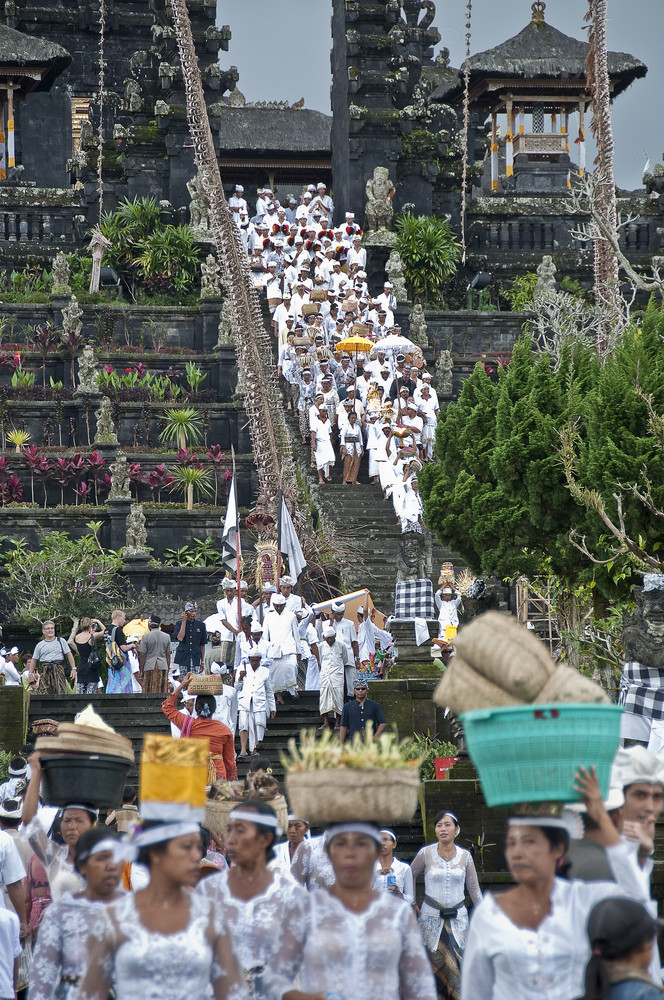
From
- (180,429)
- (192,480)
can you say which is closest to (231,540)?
(192,480)

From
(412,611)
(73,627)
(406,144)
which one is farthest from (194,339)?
(412,611)

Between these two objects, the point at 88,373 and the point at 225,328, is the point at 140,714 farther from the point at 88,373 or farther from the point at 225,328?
the point at 225,328

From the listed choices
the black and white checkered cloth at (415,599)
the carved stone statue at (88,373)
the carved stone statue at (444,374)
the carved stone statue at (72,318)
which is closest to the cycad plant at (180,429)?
the carved stone statue at (88,373)

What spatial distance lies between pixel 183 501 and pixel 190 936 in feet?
74.0

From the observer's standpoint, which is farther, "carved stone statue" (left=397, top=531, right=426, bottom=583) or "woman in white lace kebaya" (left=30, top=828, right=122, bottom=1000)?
"carved stone statue" (left=397, top=531, right=426, bottom=583)

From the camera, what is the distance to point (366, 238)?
35969mm

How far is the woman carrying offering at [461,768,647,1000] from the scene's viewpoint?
607 centimetres

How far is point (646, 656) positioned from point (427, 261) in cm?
2427

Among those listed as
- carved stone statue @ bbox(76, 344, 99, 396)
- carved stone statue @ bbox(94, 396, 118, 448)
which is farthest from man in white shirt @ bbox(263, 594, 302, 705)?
carved stone statue @ bbox(76, 344, 99, 396)

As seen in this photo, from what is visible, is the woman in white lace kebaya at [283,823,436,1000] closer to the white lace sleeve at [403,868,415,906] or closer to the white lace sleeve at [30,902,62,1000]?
the white lace sleeve at [30,902,62,1000]

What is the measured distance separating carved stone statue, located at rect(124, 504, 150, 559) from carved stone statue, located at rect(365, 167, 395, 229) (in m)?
11.5

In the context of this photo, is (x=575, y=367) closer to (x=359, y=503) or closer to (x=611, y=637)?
(x=611, y=637)

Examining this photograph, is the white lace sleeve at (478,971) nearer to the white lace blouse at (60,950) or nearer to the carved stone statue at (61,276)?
the white lace blouse at (60,950)

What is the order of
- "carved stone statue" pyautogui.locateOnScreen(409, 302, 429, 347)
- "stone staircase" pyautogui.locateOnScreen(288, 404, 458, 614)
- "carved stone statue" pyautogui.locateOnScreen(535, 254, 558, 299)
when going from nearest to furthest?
"stone staircase" pyautogui.locateOnScreen(288, 404, 458, 614) → "carved stone statue" pyautogui.locateOnScreen(409, 302, 429, 347) → "carved stone statue" pyautogui.locateOnScreen(535, 254, 558, 299)
